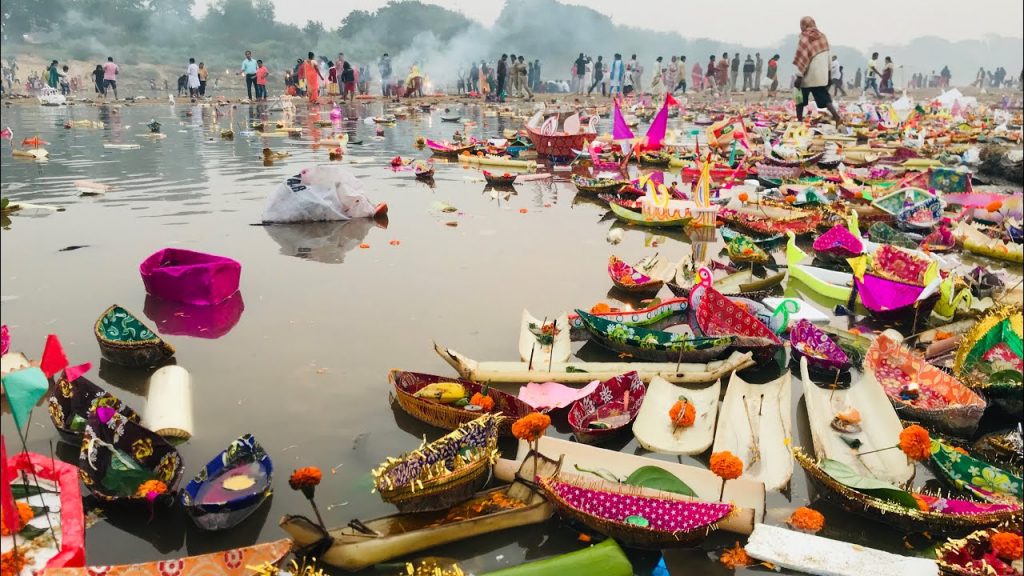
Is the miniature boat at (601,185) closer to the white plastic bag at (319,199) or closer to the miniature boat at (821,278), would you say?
the white plastic bag at (319,199)

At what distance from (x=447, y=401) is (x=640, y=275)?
3992mm

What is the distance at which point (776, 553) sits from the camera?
4289 millimetres

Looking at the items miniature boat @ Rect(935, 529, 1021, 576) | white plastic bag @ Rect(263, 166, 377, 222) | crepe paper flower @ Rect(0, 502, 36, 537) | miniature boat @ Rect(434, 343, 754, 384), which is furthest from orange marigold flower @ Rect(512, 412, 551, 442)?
white plastic bag @ Rect(263, 166, 377, 222)

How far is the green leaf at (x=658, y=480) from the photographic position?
4.80 metres

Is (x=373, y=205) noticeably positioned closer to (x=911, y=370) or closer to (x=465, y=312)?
(x=465, y=312)

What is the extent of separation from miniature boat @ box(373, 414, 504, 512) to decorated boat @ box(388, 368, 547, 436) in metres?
0.48

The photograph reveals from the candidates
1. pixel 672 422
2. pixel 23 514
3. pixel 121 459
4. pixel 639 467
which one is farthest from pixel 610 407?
pixel 23 514

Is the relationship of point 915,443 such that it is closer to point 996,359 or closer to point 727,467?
point 727,467

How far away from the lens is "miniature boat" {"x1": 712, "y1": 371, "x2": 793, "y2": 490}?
523 centimetres

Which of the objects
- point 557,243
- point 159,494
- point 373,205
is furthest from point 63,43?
point 159,494

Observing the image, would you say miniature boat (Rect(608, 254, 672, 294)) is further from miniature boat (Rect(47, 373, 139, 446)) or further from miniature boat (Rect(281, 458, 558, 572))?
miniature boat (Rect(47, 373, 139, 446))

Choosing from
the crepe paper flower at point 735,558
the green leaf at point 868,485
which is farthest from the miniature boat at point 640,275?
the crepe paper flower at point 735,558

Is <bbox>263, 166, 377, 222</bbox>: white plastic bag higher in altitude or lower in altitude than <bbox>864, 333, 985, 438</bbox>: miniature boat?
higher

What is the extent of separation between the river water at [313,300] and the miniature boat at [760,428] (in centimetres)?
18
